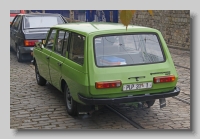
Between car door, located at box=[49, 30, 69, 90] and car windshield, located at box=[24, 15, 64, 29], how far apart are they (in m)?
3.07

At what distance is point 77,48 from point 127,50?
823mm

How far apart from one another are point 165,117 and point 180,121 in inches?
11.7

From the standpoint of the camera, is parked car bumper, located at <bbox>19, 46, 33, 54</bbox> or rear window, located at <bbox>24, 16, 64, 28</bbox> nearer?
rear window, located at <bbox>24, 16, 64, 28</bbox>

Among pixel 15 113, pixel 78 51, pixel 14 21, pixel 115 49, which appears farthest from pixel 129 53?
pixel 14 21

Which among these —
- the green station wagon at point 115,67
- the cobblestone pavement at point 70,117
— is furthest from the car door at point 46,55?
the green station wagon at point 115,67

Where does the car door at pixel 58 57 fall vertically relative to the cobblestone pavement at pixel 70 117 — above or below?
above

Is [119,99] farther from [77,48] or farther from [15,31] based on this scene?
[15,31]

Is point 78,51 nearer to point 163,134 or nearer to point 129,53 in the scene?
point 129,53

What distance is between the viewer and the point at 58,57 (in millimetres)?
6461

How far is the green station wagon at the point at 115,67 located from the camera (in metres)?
5.21

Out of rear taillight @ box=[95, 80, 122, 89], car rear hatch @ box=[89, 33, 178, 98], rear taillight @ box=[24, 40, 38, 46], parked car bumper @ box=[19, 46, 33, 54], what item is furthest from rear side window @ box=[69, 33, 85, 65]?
parked car bumper @ box=[19, 46, 33, 54]

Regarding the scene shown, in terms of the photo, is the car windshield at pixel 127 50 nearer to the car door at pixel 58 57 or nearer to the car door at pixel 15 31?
the car door at pixel 58 57

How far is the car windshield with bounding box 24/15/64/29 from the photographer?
980cm

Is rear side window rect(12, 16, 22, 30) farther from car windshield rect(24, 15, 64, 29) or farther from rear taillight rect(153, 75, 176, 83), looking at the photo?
rear taillight rect(153, 75, 176, 83)
